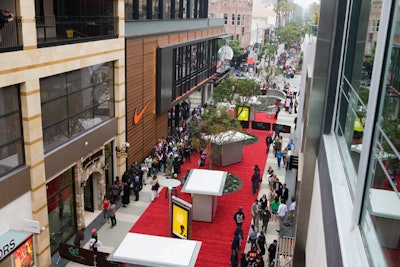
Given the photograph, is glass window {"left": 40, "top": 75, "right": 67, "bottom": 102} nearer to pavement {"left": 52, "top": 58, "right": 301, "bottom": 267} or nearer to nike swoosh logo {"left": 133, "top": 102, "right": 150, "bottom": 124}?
pavement {"left": 52, "top": 58, "right": 301, "bottom": 267}

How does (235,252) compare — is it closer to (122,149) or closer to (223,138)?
(122,149)

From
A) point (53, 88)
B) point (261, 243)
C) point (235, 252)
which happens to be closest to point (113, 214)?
point (235, 252)

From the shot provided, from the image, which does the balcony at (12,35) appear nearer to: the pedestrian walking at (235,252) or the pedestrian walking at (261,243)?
the pedestrian walking at (235,252)

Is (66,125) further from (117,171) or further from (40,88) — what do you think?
(117,171)

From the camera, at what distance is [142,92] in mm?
26141

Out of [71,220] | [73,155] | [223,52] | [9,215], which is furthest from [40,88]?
[223,52]

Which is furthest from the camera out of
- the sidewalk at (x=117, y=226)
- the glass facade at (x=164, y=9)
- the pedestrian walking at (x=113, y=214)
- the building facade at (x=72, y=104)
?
the glass facade at (x=164, y=9)

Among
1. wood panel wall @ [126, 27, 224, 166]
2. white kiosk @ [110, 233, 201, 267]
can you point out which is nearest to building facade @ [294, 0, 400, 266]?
white kiosk @ [110, 233, 201, 267]

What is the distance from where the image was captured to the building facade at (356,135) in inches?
143

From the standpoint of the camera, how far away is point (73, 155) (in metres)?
18.0

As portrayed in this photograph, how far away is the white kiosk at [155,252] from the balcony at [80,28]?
8483 mm

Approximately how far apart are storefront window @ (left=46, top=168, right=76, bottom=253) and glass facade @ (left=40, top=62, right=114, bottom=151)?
169 centimetres

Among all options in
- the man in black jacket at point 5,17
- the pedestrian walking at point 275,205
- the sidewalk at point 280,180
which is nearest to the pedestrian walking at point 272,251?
the sidewalk at point 280,180

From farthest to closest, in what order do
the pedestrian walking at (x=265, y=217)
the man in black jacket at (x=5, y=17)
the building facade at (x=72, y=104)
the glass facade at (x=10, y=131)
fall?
the pedestrian walking at (x=265, y=217)
the building facade at (x=72, y=104)
the glass facade at (x=10, y=131)
the man in black jacket at (x=5, y=17)
